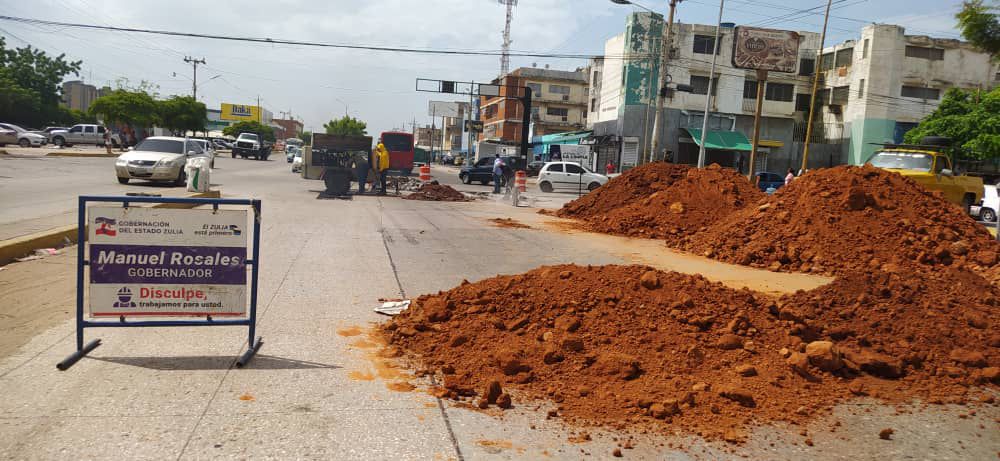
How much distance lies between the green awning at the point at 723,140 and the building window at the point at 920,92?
12.2 meters

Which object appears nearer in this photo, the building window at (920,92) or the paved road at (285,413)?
the paved road at (285,413)

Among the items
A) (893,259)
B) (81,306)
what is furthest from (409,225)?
(81,306)

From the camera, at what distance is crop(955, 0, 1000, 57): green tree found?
36.5ft

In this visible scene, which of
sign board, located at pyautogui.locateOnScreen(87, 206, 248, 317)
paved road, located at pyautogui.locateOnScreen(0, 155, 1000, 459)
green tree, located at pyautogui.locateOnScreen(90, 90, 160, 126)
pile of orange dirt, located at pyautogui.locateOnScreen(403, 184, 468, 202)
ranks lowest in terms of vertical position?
paved road, located at pyautogui.locateOnScreen(0, 155, 1000, 459)

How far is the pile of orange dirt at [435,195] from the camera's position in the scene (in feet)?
81.6

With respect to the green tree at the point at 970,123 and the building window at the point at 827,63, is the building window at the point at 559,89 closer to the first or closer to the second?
the building window at the point at 827,63

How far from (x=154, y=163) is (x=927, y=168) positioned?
2357 cm

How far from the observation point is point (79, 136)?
53.6m

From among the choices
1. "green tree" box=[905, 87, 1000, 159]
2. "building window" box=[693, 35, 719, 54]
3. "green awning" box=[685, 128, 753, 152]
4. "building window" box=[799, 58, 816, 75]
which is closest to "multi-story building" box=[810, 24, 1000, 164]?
"building window" box=[799, 58, 816, 75]

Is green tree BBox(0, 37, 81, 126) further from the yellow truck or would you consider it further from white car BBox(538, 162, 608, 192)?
the yellow truck

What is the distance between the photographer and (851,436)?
420cm

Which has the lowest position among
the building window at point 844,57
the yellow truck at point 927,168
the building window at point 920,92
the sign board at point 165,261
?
the sign board at point 165,261

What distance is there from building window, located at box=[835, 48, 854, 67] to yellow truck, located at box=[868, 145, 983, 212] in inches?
1403

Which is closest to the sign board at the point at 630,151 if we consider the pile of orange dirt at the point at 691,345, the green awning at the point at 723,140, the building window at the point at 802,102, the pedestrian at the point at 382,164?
the green awning at the point at 723,140
